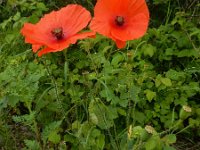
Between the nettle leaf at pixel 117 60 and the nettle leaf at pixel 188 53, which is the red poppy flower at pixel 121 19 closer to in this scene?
the nettle leaf at pixel 117 60

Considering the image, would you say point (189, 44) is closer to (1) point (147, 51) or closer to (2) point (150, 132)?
(1) point (147, 51)

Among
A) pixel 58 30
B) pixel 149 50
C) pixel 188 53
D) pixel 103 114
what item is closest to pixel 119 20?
pixel 58 30

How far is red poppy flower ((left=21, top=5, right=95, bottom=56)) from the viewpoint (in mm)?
1788

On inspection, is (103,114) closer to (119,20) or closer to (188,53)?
(119,20)

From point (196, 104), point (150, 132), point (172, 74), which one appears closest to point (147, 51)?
point (172, 74)

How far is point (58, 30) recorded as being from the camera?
1854mm

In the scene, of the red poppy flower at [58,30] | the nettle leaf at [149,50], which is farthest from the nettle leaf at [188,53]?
the red poppy flower at [58,30]

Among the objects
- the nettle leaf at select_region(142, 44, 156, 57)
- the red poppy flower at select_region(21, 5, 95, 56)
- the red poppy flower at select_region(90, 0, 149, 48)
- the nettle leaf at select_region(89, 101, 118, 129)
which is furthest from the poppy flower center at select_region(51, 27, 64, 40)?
the nettle leaf at select_region(142, 44, 156, 57)

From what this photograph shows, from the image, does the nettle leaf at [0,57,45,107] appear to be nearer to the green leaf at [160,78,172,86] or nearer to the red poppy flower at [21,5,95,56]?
the red poppy flower at [21,5,95,56]

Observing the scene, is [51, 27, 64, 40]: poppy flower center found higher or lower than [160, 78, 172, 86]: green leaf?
higher

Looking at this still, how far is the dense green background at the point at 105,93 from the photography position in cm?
208

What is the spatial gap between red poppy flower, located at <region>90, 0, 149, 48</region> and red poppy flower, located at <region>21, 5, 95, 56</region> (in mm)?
52

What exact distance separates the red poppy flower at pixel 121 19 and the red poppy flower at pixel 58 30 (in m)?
0.05

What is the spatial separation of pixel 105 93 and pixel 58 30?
0.48 m
